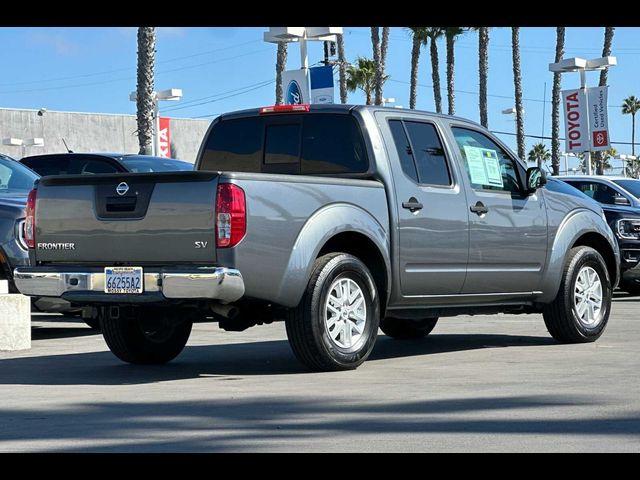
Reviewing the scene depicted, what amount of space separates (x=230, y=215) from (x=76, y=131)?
4421 centimetres

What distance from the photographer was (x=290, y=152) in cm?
1074

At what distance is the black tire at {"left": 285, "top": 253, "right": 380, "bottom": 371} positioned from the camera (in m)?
9.54

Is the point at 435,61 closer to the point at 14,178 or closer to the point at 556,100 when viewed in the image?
the point at 556,100

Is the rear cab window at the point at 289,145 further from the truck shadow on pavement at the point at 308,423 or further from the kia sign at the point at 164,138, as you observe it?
the kia sign at the point at 164,138

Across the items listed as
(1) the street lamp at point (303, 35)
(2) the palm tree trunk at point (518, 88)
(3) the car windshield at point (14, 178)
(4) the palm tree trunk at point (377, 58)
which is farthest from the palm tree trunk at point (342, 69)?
(3) the car windshield at point (14, 178)

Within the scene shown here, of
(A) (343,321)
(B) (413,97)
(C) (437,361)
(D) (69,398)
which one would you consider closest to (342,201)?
(A) (343,321)

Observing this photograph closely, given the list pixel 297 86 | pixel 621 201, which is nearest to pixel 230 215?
pixel 621 201

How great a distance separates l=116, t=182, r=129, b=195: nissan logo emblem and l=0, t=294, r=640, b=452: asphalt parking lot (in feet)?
4.38

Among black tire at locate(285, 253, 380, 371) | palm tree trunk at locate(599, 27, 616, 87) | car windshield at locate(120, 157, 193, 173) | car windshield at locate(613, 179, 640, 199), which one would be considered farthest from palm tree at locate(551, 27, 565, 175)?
black tire at locate(285, 253, 380, 371)

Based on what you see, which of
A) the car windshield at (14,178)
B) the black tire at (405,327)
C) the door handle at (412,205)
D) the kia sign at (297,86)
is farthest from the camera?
the kia sign at (297,86)

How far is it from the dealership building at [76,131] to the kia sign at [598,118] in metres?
18.5

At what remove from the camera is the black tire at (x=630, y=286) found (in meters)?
18.4
